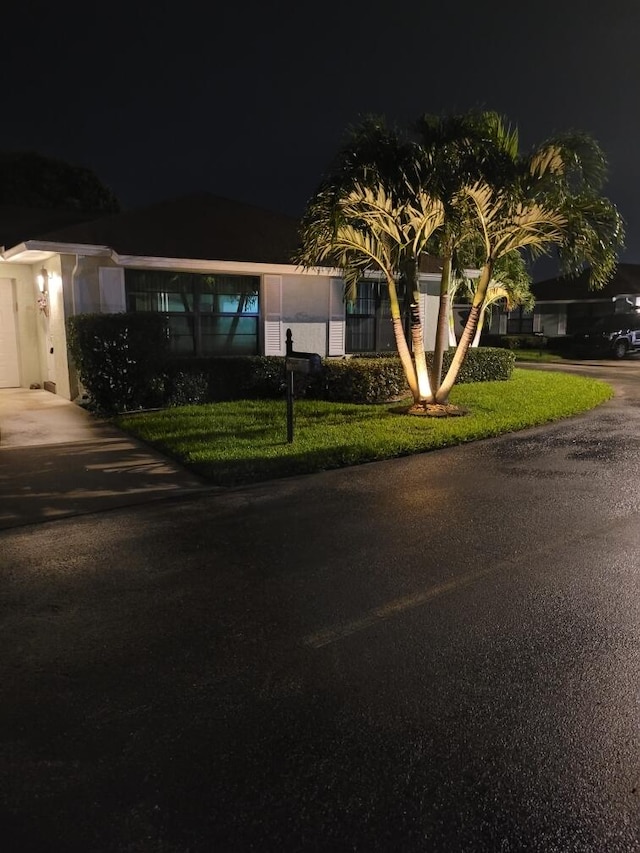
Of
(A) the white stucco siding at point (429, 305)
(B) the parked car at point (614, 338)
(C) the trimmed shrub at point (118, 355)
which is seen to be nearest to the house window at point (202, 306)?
(C) the trimmed shrub at point (118, 355)

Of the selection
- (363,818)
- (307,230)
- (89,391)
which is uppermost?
(307,230)

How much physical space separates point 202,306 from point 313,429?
4.97 meters

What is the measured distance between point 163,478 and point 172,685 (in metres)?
4.15

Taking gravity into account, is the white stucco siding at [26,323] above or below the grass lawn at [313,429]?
above

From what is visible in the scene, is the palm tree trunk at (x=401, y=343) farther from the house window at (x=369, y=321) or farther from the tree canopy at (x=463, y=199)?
the house window at (x=369, y=321)

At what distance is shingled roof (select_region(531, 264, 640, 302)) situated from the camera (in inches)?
1266

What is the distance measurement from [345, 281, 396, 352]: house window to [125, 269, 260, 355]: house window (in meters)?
2.54

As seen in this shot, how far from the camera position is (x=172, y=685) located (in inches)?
127

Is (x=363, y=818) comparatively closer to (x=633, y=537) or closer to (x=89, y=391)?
(x=633, y=537)

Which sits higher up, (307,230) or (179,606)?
(307,230)

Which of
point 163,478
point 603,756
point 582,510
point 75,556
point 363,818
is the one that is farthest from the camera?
point 163,478

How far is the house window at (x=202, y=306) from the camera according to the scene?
496 inches

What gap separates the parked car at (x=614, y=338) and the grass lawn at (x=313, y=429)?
14.6 metres

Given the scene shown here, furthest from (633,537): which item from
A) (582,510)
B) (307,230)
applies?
(307,230)
